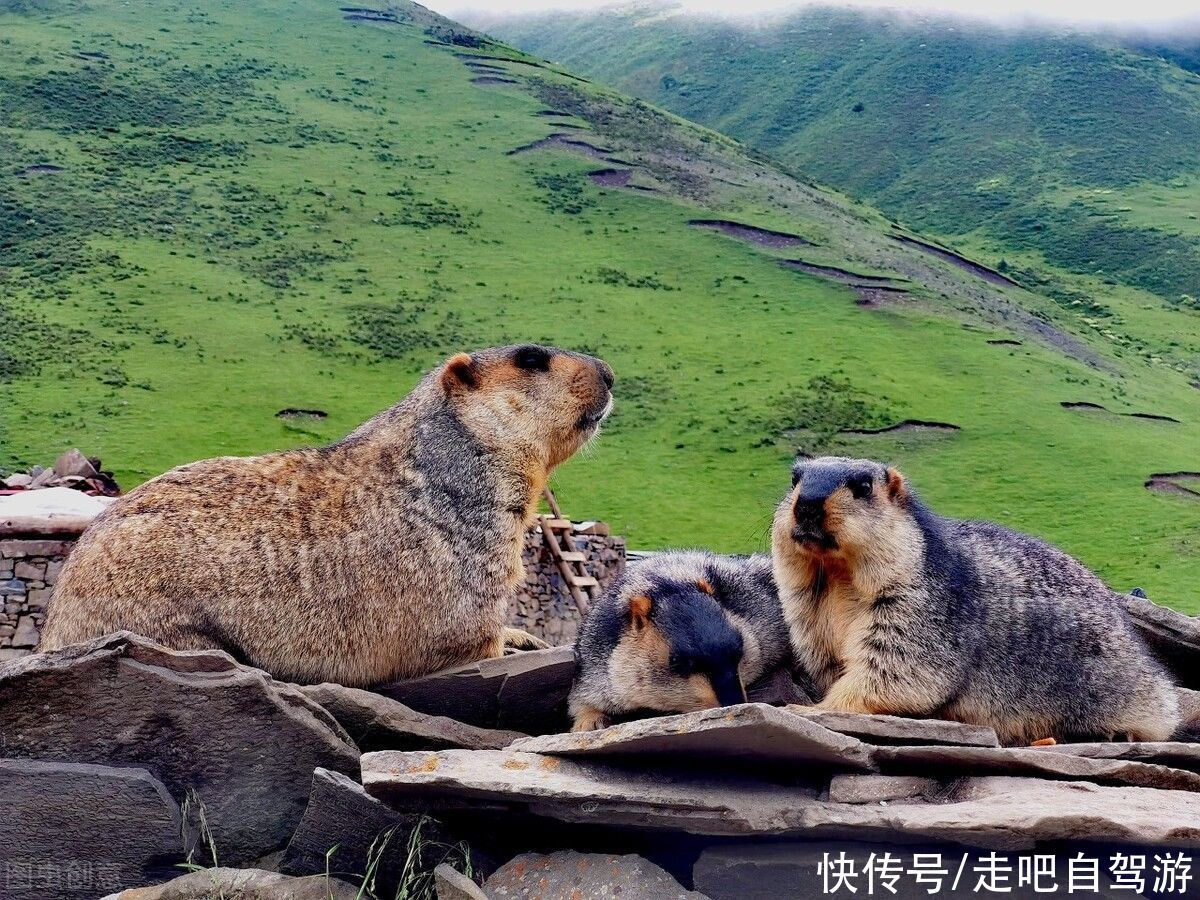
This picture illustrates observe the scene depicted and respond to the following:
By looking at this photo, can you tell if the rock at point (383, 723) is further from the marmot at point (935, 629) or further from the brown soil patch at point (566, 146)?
the brown soil patch at point (566, 146)

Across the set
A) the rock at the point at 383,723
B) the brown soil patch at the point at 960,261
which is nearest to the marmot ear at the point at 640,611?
the rock at the point at 383,723

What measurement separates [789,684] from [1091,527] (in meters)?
49.9

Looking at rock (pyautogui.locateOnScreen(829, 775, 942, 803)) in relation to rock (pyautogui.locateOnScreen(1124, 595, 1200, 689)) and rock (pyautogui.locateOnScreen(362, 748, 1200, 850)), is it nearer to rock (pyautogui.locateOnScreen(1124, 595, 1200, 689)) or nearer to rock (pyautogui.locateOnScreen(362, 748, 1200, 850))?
rock (pyautogui.locateOnScreen(362, 748, 1200, 850))

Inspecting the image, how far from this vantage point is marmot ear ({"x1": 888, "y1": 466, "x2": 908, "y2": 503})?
734 centimetres

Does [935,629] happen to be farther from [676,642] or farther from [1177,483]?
[1177,483]

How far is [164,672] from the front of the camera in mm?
6535

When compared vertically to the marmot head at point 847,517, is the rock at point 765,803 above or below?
below

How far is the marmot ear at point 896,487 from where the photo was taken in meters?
7.34

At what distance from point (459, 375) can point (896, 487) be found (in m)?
3.16

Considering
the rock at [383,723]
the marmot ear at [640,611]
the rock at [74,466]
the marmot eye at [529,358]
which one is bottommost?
the rock at [74,466]

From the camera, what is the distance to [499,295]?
7531 centimetres

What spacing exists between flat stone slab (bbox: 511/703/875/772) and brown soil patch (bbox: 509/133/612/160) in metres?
94.3

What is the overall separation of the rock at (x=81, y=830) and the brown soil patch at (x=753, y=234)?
3289 inches

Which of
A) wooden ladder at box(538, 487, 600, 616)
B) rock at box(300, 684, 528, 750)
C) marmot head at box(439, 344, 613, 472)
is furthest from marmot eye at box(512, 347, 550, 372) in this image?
wooden ladder at box(538, 487, 600, 616)
